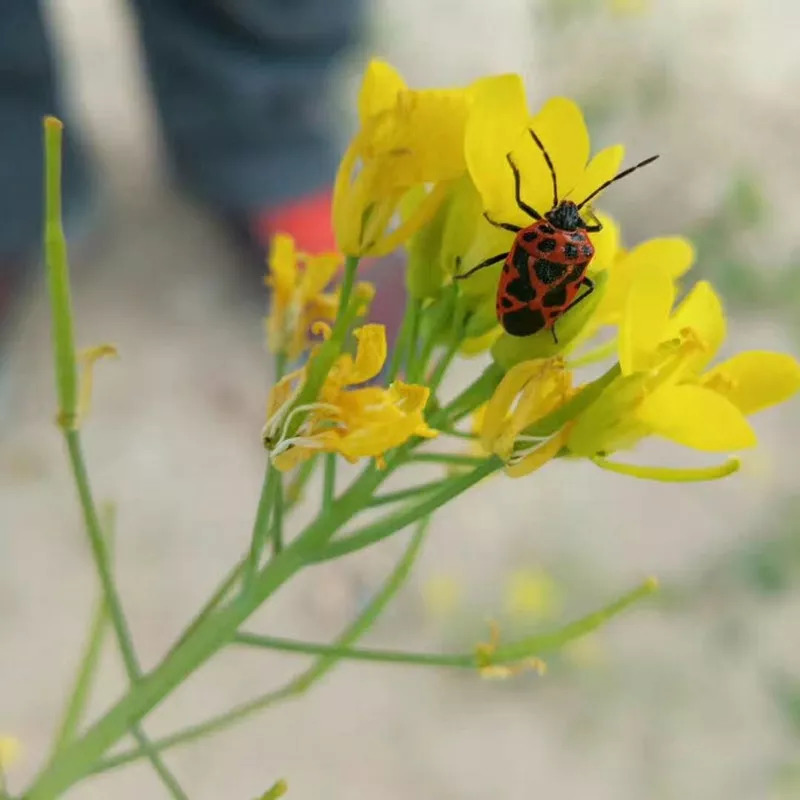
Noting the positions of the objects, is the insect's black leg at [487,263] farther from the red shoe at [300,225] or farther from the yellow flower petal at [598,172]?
the red shoe at [300,225]

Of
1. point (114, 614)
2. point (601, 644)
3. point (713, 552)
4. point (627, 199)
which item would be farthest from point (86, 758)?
point (627, 199)

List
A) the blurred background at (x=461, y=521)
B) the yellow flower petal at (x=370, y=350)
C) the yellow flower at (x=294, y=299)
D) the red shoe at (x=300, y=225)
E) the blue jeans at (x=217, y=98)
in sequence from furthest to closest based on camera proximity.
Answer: the red shoe at (x=300, y=225) → the blue jeans at (x=217, y=98) → the blurred background at (x=461, y=521) → the yellow flower at (x=294, y=299) → the yellow flower petal at (x=370, y=350)

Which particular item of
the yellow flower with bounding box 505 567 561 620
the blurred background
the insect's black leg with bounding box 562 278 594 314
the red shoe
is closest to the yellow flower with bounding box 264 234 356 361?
the insect's black leg with bounding box 562 278 594 314

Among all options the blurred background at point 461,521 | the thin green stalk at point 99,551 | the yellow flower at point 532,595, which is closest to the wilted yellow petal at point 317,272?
the thin green stalk at point 99,551

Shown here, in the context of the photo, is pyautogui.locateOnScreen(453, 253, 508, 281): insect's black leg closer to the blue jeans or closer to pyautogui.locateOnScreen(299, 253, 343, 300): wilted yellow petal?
pyautogui.locateOnScreen(299, 253, 343, 300): wilted yellow petal

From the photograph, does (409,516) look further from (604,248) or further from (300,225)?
(300,225)

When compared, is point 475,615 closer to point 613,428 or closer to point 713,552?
point 713,552
